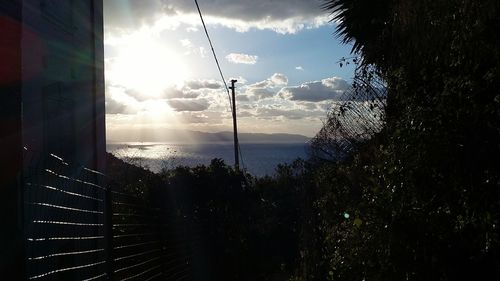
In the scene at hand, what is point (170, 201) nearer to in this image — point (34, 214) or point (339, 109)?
point (339, 109)

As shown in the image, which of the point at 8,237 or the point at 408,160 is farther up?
the point at 408,160

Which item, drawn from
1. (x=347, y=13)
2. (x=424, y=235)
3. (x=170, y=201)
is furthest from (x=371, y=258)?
(x=170, y=201)

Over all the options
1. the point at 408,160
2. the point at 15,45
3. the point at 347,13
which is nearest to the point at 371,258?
the point at 408,160

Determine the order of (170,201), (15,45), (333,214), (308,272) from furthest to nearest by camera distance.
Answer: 1. (170,201)
2. (308,272)
3. (333,214)
4. (15,45)

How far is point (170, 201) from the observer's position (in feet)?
45.1

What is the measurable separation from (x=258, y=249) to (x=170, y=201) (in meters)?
A: 2.68

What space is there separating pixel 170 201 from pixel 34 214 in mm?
9985

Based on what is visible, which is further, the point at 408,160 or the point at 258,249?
the point at 258,249

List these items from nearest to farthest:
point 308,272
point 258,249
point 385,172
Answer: point 385,172 < point 308,272 < point 258,249

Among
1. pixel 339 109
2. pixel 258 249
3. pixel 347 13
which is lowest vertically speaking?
pixel 258 249

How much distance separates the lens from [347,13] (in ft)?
34.3

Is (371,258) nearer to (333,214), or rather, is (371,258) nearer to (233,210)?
(333,214)

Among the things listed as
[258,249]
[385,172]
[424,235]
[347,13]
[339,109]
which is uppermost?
[347,13]

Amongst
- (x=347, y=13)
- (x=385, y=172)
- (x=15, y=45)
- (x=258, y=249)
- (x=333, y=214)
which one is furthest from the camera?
(x=258, y=249)
